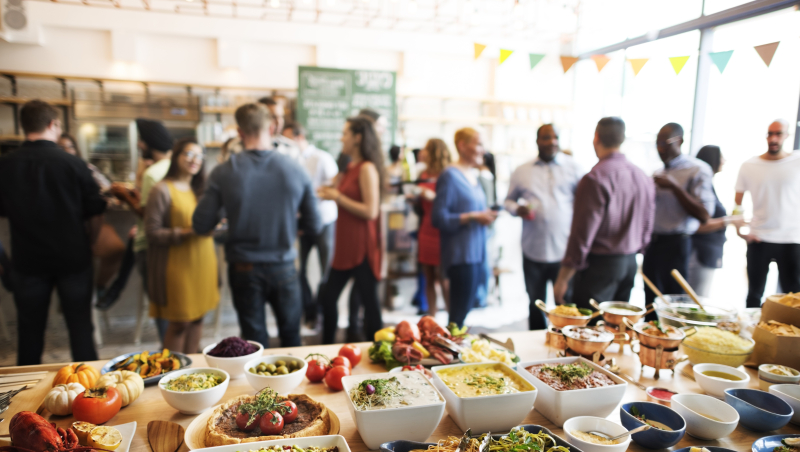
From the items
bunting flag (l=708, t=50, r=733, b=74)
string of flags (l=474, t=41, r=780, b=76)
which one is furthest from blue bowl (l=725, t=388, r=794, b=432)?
bunting flag (l=708, t=50, r=733, b=74)

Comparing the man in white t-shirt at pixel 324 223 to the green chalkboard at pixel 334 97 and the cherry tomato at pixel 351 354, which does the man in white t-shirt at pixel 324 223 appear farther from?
the cherry tomato at pixel 351 354

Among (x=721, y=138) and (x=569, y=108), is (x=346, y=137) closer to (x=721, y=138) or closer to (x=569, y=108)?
(x=721, y=138)

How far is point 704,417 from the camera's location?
1.19m

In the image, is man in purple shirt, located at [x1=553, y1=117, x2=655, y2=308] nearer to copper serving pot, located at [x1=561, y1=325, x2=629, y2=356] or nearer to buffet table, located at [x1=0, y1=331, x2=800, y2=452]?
buffet table, located at [x1=0, y1=331, x2=800, y2=452]

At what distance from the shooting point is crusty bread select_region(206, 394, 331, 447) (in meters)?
1.05

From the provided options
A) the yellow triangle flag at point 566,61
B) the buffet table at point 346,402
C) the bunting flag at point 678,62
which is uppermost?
the yellow triangle flag at point 566,61

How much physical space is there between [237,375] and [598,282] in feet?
6.47

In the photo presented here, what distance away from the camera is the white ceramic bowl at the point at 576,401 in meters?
1.23

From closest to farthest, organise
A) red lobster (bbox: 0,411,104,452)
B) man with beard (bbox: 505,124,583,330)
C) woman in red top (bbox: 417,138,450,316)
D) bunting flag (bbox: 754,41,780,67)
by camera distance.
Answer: red lobster (bbox: 0,411,104,452) < bunting flag (bbox: 754,41,780,67) < man with beard (bbox: 505,124,583,330) < woman in red top (bbox: 417,138,450,316)

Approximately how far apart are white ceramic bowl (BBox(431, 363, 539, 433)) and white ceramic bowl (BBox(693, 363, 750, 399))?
2.06ft

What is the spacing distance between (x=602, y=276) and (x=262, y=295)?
187 cm

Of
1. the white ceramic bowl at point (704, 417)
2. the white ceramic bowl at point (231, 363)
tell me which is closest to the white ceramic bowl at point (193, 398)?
the white ceramic bowl at point (231, 363)

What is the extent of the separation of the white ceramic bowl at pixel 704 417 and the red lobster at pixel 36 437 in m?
1.43

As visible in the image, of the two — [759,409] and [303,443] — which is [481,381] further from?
[759,409]
